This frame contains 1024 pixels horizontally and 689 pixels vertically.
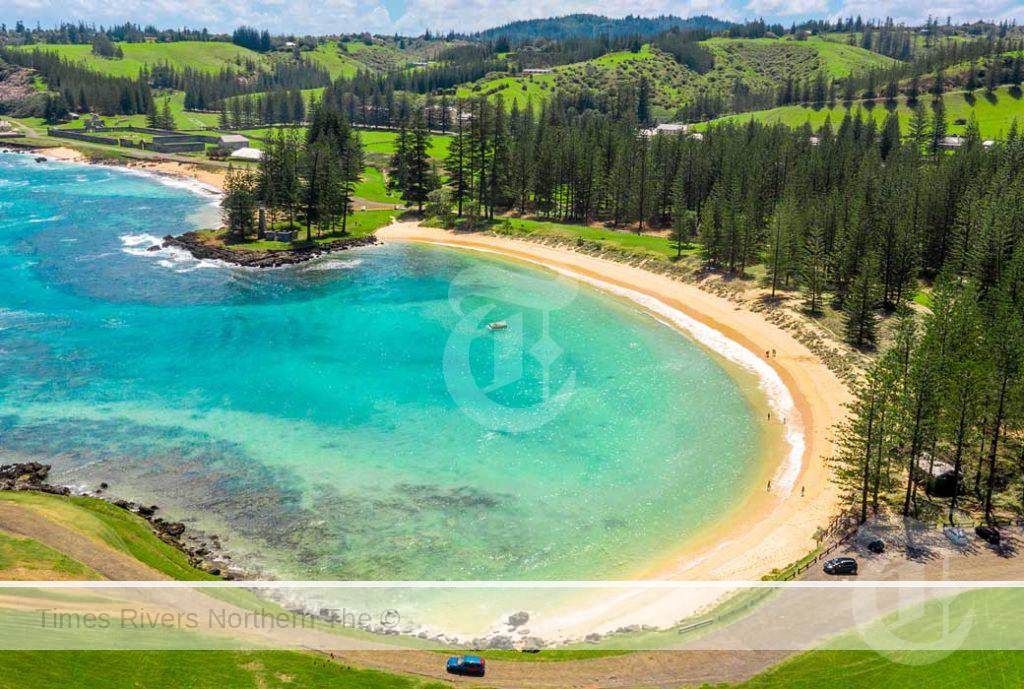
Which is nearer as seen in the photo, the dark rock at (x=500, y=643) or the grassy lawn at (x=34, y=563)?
the dark rock at (x=500, y=643)

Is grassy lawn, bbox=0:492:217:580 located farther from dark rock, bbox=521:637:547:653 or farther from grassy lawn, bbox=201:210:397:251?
grassy lawn, bbox=201:210:397:251

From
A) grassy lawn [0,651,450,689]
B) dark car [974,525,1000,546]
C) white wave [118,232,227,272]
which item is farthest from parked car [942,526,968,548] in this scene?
white wave [118,232,227,272]

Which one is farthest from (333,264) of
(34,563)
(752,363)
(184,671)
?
(184,671)

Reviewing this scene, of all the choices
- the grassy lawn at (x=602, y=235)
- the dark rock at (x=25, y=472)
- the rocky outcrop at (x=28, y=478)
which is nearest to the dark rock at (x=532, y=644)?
the rocky outcrop at (x=28, y=478)

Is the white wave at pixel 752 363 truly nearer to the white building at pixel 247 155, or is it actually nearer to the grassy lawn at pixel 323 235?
the grassy lawn at pixel 323 235

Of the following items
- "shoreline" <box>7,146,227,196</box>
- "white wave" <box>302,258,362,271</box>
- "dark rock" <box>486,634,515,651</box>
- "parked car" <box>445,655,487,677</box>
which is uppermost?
"shoreline" <box>7,146,227,196</box>

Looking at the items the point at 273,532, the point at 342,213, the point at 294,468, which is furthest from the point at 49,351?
the point at 342,213
